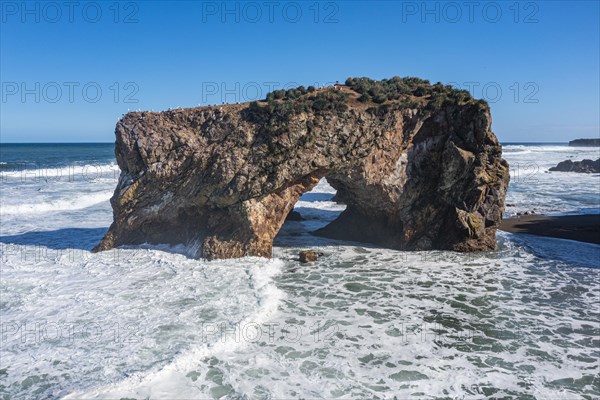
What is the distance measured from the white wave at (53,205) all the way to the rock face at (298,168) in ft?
42.8

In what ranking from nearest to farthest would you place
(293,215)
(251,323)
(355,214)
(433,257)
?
(251,323)
(433,257)
(355,214)
(293,215)

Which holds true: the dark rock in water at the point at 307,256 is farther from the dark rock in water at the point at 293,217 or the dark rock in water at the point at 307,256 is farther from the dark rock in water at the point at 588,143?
the dark rock in water at the point at 588,143

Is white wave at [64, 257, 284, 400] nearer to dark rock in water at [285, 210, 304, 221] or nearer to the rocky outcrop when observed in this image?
dark rock in water at [285, 210, 304, 221]

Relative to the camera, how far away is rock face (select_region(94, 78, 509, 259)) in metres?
14.8

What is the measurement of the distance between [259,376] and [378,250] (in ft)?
30.5

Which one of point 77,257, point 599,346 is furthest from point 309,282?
point 77,257

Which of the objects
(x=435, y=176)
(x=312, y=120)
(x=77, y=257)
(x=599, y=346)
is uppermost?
(x=312, y=120)

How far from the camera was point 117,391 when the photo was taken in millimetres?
7238

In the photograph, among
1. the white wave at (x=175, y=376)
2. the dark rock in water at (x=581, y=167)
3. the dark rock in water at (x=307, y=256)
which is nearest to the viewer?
the white wave at (x=175, y=376)

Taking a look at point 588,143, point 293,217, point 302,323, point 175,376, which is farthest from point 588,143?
point 175,376

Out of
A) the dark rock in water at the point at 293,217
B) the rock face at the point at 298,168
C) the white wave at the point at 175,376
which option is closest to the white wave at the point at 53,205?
the rock face at the point at 298,168

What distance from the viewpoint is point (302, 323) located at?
970 centimetres

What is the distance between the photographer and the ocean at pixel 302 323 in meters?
7.45

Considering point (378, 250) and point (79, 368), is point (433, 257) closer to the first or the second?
point (378, 250)
